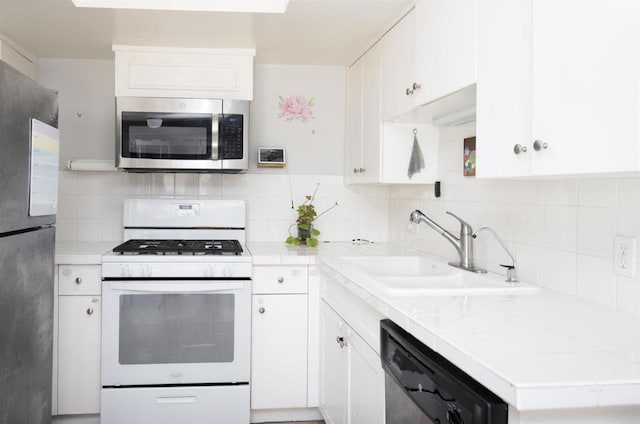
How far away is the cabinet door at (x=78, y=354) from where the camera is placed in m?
2.67

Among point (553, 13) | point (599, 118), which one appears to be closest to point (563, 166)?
point (599, 118)

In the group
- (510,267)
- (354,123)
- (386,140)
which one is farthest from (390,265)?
(354,123)

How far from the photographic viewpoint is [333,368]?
8.10ft

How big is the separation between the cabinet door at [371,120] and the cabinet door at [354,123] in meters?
0.07

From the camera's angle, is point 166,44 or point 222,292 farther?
point 166,44

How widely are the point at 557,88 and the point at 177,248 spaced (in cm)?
199

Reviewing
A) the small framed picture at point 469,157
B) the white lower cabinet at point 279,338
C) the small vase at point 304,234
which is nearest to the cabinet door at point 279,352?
the white lower cabinet at point 279,338

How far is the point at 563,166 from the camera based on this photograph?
128cm

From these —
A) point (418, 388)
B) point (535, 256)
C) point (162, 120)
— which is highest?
point (162, 120)

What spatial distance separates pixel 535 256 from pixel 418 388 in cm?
84

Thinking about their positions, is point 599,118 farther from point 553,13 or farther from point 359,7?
point 359,7

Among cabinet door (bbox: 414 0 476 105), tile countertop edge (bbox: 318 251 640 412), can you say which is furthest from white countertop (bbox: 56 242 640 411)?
cabinet door (bbox: 414 0 476 105)

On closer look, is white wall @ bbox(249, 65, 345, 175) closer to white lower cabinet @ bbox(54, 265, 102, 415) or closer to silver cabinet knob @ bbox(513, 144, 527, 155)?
white lower cabinet @ bbox(54, 265, 102, 415)

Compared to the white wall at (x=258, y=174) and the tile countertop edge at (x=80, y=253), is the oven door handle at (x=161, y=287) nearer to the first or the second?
the tile countertop edge at (x=80, y=253)
